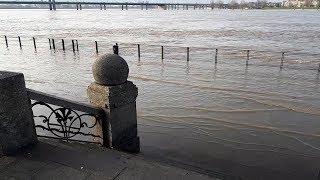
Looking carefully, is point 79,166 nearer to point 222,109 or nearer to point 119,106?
point 119,106

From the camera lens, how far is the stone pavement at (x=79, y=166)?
3.86 metres

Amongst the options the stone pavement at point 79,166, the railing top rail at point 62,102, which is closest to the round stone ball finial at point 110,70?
the railing top rail at point 62,102

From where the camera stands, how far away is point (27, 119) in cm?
442

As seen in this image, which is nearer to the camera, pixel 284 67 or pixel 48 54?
pixel 284 67

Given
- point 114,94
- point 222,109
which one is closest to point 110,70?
point 114,94

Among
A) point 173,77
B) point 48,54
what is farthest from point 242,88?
point 48,54

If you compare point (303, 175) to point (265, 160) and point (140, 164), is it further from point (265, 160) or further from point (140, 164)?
point (140, 164)

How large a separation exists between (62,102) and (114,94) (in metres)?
0.80

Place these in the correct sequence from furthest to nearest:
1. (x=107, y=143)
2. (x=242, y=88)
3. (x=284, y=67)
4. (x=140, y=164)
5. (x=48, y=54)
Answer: (x=48, y=54)
(x=284, y=67)
(x=242, y=88)
(x=107, y=143)
(x=140, y=164)

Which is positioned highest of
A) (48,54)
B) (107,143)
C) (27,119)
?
(27,119)

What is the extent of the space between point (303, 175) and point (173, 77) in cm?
1020

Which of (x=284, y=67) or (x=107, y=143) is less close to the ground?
(x=107, y=143)

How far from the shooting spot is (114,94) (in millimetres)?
4934

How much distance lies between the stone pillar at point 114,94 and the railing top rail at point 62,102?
0.13 meters
